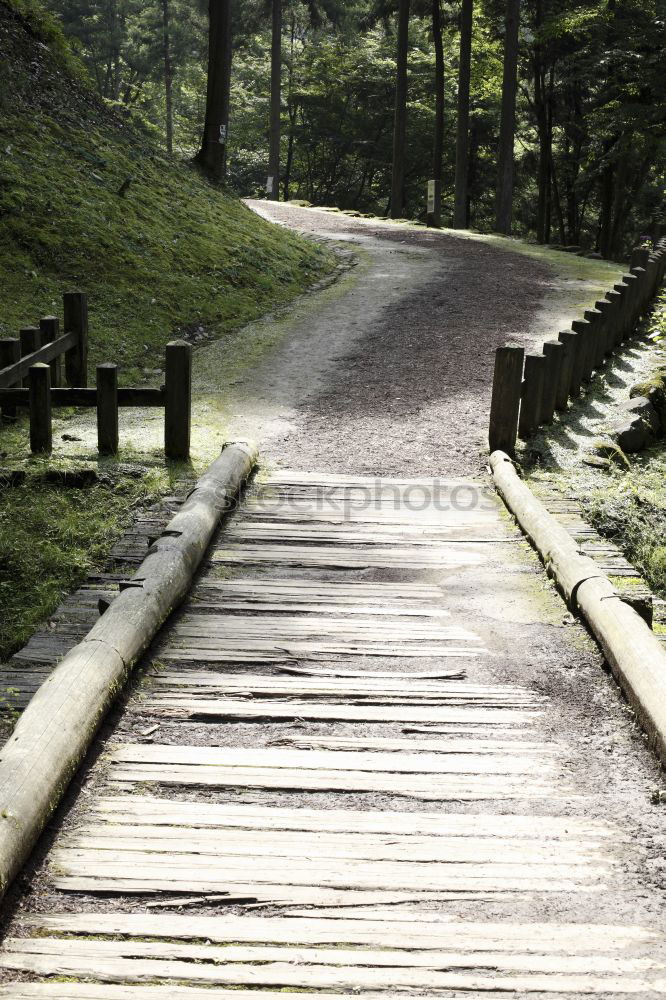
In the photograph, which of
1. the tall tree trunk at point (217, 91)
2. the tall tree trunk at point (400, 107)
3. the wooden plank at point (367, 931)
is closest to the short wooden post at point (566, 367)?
the wooden plank at point (367, 931)

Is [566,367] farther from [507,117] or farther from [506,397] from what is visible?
[507,117]

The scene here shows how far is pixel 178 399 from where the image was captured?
26.2ft

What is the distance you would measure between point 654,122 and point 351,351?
597 inches

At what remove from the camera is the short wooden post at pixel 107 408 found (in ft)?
26.3

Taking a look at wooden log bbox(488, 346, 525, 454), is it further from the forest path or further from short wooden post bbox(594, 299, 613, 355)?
short wooden post bbox(594, 299, 613, 355)

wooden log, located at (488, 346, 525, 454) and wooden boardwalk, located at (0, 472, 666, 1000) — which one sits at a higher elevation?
wooden log, located at (488, 346, 525, 454)

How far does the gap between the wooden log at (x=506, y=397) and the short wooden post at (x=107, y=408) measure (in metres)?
3.15

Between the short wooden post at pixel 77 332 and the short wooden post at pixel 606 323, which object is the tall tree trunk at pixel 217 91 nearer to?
the short wooden post at pixel 606 323

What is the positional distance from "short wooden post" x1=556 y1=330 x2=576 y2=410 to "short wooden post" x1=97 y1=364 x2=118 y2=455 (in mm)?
4087

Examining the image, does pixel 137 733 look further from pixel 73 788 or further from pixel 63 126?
pixel 63 126

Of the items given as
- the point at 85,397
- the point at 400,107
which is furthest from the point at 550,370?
the point at 400,107

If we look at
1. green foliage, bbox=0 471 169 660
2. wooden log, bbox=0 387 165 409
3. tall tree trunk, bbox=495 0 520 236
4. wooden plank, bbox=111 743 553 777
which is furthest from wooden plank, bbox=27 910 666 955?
tall tree trunk, bbox=495 0 520 236

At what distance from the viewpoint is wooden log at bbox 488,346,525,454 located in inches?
319

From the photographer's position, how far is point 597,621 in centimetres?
469
